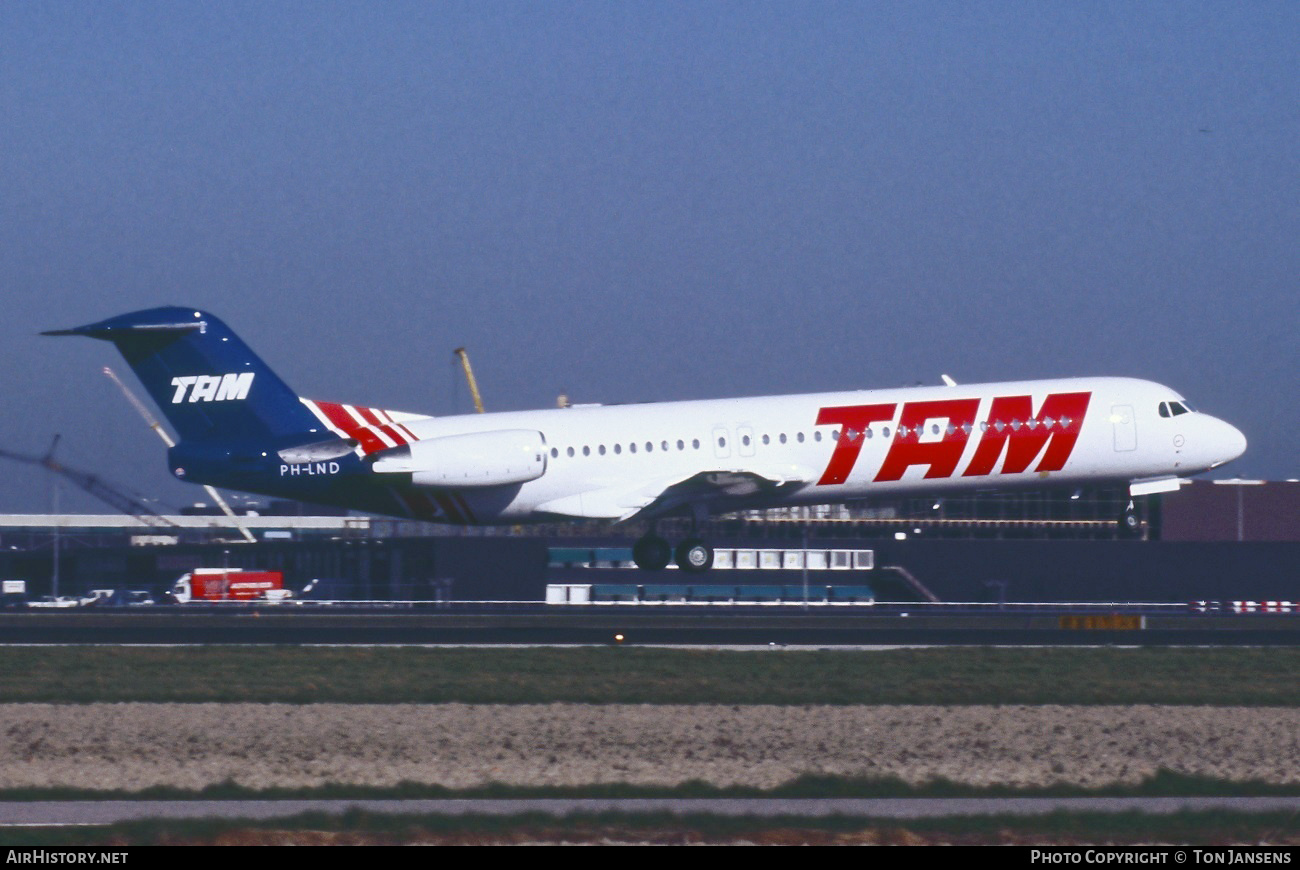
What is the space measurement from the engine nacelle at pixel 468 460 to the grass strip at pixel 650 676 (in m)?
8.08

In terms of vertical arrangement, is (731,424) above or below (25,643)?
above

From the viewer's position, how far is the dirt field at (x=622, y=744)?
1823cm

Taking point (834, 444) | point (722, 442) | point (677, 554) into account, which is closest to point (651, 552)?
point (677, 554)

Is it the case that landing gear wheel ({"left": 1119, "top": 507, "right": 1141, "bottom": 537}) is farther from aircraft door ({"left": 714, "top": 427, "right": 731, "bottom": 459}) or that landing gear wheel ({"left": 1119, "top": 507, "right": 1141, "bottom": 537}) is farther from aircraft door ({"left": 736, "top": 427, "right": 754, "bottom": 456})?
aircraft door ({"left": 714, "top": 427, "right": 731, "bottom": 459})

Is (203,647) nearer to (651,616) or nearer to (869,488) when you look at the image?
(651,616)

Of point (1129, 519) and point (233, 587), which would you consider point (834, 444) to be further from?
point (233, 587)

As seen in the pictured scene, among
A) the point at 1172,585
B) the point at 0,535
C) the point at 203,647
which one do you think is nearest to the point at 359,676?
the point at 203,647

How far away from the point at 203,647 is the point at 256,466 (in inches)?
317

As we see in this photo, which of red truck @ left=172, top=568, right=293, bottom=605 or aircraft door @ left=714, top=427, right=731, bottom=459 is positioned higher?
aircraft door @ left=714, top=427, right=731, bottom=459

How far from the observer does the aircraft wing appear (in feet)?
126

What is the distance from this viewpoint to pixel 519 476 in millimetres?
38062

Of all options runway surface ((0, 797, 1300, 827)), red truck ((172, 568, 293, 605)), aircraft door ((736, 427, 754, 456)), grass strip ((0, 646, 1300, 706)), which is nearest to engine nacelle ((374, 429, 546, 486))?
aircraft door ((736, 427, 754, 456))

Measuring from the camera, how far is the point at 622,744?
19.7 m

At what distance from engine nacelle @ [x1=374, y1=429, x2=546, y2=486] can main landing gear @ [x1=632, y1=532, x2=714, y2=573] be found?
3693 mm
